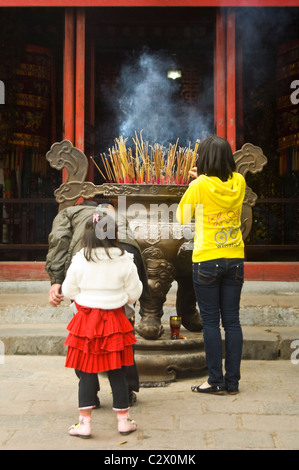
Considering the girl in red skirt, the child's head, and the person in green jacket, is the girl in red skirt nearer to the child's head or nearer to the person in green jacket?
the child's head

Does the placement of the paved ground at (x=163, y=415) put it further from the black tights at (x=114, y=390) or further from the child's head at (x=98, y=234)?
the child's head at (x=98, y=234)

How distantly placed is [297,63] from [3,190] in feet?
14.0

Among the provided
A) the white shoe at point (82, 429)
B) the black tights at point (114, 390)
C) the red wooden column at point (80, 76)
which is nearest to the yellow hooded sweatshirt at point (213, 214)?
the black tights at point (114, 390)

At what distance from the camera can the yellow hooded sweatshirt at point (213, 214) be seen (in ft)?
13.8

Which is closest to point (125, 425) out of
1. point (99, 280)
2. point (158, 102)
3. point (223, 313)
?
point (99, 280)

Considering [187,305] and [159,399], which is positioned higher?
[187,305]

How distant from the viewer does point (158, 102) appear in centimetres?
962

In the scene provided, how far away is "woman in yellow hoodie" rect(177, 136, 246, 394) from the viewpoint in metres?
4.20

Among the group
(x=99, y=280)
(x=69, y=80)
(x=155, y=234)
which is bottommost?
(x=99, y=280)

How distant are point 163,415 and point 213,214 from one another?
4.16 feet

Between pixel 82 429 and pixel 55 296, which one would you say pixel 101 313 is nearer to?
pixel 55 296

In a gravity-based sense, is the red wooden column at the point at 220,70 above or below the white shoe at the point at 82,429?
above

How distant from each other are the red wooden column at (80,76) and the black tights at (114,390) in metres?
4.27

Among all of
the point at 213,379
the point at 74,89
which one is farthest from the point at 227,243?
the point at 74,89
